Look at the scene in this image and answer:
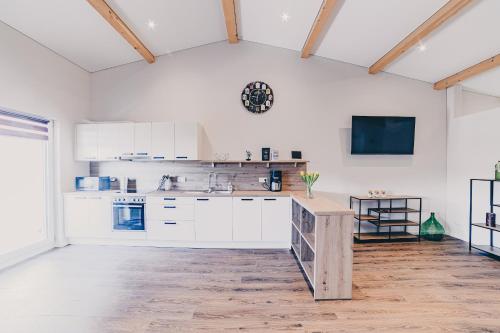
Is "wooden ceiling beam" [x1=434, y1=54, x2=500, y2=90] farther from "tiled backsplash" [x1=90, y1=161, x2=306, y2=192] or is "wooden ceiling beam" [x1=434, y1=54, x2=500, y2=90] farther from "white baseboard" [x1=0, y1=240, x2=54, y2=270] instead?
"white baseboard" [x1=0, y1=240, x2=54, y2=270]

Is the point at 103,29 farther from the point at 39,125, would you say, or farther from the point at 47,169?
the point at 47,169

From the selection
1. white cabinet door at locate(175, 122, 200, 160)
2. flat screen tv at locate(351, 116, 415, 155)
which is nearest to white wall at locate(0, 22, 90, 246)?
white cabinet door at locate(175, 122, 200, 160)

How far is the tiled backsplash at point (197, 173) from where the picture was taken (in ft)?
13.8

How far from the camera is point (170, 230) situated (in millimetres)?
3717

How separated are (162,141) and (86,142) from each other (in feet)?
4.28

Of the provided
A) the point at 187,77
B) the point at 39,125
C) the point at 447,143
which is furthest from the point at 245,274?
the point at 447,143

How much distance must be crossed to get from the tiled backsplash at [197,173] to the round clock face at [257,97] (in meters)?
1.01

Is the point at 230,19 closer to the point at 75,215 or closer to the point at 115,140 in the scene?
the point at 115,140

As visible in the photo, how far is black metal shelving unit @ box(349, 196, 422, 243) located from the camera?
3.95m

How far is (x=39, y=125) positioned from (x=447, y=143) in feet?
22.0

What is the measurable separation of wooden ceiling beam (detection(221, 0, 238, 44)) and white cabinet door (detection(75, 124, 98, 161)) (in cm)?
267

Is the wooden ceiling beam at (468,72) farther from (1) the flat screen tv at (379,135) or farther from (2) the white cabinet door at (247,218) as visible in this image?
(2) the white cabinet door at (247,218)

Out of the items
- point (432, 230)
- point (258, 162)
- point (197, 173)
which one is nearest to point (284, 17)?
point (258, 162)

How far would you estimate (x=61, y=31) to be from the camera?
321 cm
